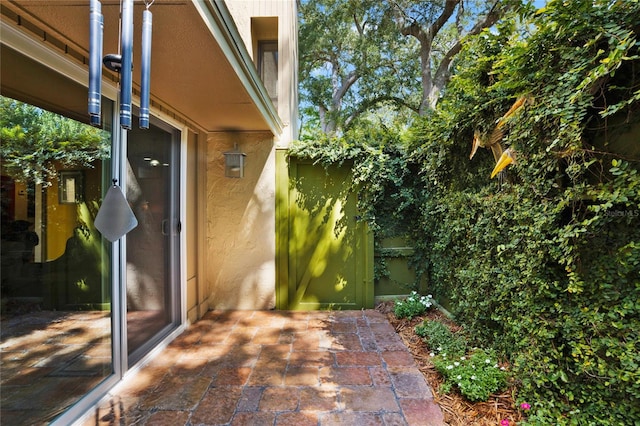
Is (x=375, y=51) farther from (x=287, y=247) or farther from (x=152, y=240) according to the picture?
(x=152, y=240)

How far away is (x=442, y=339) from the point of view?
276 cm

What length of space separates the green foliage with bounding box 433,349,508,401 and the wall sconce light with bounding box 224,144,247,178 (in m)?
2.81

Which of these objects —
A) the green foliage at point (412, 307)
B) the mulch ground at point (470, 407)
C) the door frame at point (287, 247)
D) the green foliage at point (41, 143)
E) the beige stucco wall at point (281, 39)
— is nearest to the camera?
the green foliage at point (41, 143)

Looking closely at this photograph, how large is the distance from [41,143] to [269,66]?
3782 millimetres

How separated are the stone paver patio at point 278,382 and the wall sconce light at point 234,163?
173 centimetres

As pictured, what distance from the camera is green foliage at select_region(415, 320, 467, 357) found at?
2.53 m

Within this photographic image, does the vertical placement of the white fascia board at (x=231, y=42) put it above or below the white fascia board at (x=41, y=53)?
above

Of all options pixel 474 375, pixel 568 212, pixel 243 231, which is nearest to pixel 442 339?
pixel 474 375

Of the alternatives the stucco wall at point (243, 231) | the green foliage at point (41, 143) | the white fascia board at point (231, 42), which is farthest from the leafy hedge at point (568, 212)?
the green foliage at point (41, 143)

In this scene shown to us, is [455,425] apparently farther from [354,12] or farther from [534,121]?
[354,12]

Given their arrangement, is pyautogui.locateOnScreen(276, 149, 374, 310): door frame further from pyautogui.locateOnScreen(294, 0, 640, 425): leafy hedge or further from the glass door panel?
the glass door panel

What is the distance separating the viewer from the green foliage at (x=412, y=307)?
354 cm

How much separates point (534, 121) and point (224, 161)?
125 inches

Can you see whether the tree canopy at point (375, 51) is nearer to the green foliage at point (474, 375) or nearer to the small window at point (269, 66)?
the small window at point (269, 66)
